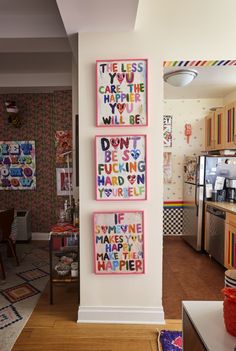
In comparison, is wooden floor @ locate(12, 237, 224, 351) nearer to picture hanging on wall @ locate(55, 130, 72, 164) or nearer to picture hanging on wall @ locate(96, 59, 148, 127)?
picture hanging on wall @ locate(96, 59, 148, 127)

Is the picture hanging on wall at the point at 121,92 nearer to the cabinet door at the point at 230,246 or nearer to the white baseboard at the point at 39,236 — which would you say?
the cabinet door at the point at 230,246

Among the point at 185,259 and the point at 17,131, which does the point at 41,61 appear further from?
the point at 185,259

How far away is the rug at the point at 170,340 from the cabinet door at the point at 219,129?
2.53m

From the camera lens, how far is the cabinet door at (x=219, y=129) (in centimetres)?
362

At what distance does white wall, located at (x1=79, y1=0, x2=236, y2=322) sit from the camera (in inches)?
82.4

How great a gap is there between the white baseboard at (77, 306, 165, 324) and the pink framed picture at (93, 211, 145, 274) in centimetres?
32

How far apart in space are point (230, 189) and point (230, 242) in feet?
3.03

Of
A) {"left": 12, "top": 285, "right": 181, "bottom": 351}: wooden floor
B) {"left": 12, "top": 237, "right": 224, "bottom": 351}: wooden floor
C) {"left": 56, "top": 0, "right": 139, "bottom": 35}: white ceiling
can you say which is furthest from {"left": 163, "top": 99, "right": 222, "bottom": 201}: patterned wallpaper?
{"left": 12, "top": 285, "right": 181, "bottom": 351}: wooden floor

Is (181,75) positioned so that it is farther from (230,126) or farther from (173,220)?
(173,220)

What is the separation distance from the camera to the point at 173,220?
176 inches

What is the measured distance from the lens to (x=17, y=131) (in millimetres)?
4461

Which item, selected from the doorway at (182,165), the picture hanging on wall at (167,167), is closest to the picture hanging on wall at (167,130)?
the doorway at (182,165)

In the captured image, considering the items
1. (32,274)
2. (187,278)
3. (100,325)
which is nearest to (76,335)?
(100,325)

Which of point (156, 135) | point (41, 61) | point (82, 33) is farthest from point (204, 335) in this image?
point (41, 61)
